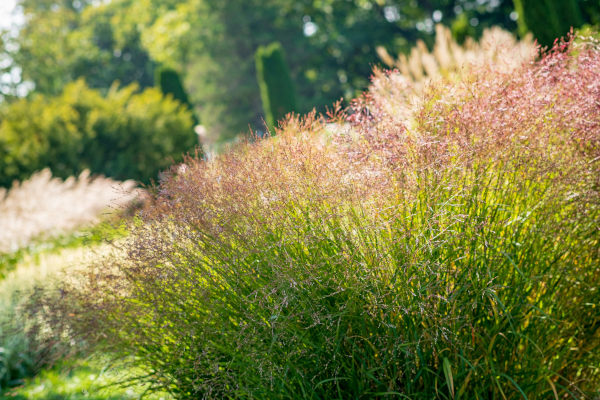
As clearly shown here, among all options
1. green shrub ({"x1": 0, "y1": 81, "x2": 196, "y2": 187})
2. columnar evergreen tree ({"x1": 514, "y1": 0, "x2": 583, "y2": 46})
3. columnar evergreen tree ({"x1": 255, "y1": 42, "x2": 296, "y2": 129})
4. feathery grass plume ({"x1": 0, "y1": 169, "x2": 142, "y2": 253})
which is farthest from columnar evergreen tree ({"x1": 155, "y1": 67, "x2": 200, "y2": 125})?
feathery grass plume ({"x1": 0, "y1": 169, "x2": 142, "y2": 253})

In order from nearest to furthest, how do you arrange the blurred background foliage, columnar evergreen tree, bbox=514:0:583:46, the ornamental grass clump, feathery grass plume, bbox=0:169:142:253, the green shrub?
the ornamental grass clump
feathery grass plume, bbox=0:169:142:253
the green shrub
columnar evergreen tree, bbox=514:0:583:46
the blurred background foliage

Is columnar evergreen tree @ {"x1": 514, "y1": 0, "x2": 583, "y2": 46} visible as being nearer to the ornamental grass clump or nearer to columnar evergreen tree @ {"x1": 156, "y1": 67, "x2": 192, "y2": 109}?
the ornamental grass clump

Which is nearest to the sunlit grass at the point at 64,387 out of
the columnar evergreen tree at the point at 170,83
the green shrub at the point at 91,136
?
the green shrub at the point at 91,136

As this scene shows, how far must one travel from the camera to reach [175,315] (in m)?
1.78

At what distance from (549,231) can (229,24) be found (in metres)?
25.0

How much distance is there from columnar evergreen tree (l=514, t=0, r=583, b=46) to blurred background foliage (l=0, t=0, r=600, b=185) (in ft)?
33.1

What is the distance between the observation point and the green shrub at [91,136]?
9.81m

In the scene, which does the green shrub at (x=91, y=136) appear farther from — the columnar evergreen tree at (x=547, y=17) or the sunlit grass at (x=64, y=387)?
the columnar evergreen tree at (x=547, y=17)

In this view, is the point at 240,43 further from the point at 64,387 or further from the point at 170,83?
the point at 64,387

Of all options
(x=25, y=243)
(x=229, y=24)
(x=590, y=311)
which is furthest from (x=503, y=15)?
(x=590, y=311)

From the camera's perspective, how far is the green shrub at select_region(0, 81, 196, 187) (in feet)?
32.2

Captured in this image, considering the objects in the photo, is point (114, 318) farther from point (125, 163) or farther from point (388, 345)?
point (125, 163)

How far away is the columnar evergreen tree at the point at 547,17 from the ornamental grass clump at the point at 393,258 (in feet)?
30.7

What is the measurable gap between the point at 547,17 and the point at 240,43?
1751 centimetres
